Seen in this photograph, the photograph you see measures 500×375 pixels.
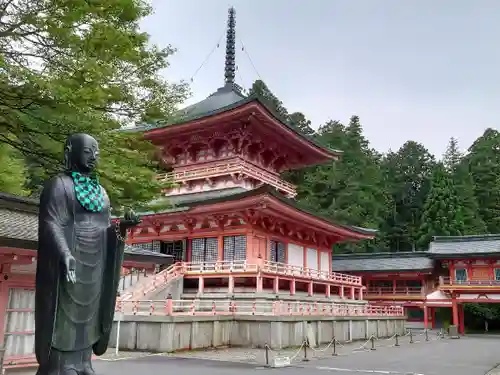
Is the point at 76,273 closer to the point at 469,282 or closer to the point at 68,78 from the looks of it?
the point at 68,78

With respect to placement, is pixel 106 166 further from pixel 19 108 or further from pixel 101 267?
pixel 101 267

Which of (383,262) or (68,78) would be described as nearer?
(68,78)

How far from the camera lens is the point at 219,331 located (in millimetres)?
18125

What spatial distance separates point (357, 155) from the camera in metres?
57.8

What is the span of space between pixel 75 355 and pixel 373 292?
3791 cm

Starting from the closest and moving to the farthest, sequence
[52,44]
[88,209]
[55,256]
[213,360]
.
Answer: [55,256] → [88,209] → [52,44] → [213,360]

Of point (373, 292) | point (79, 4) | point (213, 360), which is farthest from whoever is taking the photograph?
point (373, 292)

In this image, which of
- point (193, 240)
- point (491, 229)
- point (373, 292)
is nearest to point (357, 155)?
point (491, 229)

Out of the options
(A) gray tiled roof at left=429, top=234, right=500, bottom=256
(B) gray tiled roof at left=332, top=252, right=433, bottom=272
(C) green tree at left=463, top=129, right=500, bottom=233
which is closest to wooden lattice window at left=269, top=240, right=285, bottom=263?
(A) gray tiled roof at left=429, top=234, right=500, bottom=256

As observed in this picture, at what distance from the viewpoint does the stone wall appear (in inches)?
640

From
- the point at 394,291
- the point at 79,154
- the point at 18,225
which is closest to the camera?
the point at 79,154

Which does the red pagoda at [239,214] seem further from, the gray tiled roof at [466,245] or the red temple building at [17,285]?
the gray tiled roof at [466,245]

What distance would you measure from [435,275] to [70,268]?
37.8 meters

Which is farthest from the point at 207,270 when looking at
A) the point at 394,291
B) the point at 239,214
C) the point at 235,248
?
the point at 394,291
